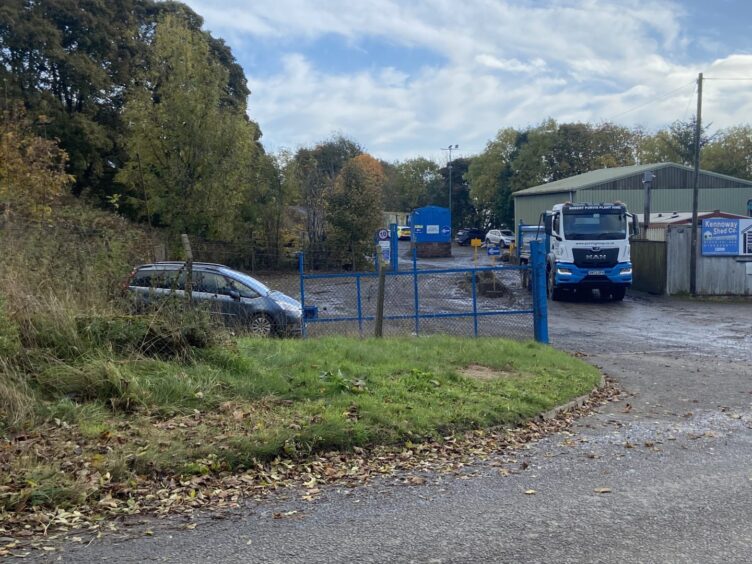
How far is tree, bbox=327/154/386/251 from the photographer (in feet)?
116

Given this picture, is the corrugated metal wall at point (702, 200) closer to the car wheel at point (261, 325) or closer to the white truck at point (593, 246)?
the white truck at point (593, 246)

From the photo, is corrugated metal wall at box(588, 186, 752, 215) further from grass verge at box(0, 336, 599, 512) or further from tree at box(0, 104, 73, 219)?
grass verge at box(0, 336, 599, 512)

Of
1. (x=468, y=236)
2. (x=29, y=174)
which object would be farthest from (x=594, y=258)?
(x=468, y=236)

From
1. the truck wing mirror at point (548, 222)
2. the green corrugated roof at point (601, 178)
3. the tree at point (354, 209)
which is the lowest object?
the truck wing mirror at point (548, 222)

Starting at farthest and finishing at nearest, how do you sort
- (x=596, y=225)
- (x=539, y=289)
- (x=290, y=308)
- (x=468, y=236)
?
(x=468, y=236) < (x=596, y=225) < (x=290, y=308) < (x=539, y=289)

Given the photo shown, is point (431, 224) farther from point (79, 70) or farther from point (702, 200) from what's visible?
point (79, 70)

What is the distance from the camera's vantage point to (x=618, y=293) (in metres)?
23.3

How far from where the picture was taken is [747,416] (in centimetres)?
848

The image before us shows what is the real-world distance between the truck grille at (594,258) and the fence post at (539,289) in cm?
979

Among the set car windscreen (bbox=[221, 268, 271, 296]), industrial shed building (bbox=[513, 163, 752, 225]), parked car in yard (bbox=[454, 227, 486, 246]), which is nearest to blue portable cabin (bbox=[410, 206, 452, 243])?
industrial shed building (bbox=[513, 163, 752, 225])

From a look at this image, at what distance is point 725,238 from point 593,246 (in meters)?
5.12

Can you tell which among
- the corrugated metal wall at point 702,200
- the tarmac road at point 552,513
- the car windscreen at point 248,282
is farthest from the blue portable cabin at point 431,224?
the tarmac road at point 552,513

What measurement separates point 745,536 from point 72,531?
14.5 feet

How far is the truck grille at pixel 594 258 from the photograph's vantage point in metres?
22.2
